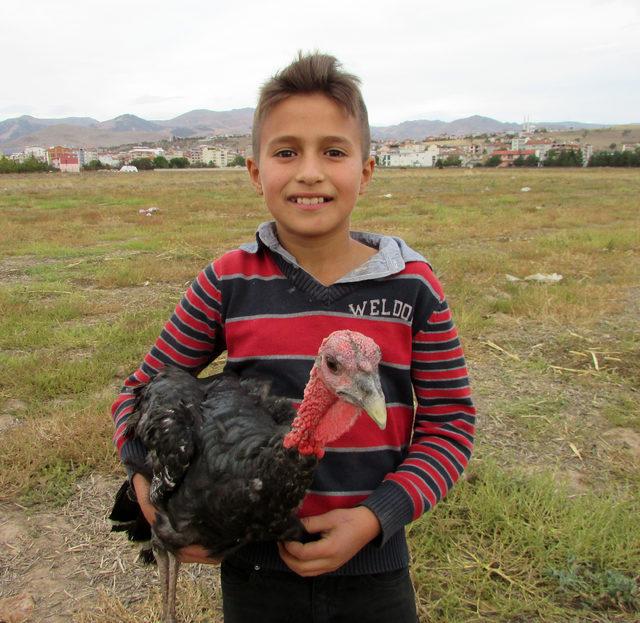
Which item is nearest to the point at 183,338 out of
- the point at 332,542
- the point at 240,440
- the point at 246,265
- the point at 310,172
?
the point at 246,265

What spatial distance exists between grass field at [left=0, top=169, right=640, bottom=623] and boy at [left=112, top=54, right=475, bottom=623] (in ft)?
4.27

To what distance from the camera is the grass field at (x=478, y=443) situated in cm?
330

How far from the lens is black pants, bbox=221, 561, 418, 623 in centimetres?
213

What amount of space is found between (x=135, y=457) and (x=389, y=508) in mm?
1095

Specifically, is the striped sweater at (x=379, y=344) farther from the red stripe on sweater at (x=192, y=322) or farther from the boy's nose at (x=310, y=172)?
the boy's nose at (x=310, y=172)

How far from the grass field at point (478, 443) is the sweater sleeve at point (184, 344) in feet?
4.83

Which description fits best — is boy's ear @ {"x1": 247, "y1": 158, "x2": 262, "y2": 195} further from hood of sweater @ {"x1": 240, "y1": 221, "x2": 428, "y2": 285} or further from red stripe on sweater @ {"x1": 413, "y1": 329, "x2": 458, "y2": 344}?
red stripe on sweater @ {"x1": 413, "y1": 329, "x2": 458, "y2": 344}

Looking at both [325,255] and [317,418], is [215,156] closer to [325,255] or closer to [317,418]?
[325,255]

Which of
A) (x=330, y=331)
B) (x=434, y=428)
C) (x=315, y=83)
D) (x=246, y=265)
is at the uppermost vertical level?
(x=315, y=83)

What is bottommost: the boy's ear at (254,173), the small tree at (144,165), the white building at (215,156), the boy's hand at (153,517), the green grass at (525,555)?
the green grass at (525,555)

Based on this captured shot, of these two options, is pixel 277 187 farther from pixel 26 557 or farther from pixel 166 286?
pixel 166 286

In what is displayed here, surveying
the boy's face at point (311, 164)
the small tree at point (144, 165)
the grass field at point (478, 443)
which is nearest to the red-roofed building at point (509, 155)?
the small tree at point (144, 165)

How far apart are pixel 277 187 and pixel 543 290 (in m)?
7.53

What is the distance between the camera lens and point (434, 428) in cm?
219
